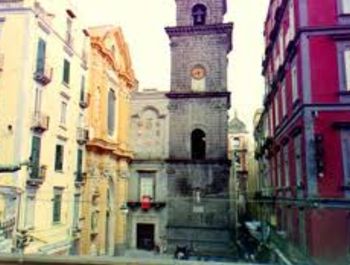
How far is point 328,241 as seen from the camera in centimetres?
1032

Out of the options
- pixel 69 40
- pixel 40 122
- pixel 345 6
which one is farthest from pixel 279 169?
pixel 69 40

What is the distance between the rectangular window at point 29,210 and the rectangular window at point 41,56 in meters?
4.98

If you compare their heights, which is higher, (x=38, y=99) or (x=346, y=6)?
(x=346, y=6)

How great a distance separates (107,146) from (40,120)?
7.81 metres

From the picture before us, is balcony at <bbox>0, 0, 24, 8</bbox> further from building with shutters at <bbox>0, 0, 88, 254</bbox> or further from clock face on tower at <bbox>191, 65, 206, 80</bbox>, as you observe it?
clock face on tower at <bbox>191, 65, 206, 80</bbox>

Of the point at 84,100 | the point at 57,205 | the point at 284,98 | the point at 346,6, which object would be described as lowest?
the point at 57,205

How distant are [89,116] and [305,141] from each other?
45.6 ft

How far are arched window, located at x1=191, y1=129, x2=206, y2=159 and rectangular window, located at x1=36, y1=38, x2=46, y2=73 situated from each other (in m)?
10.5

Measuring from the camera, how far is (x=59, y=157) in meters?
19.0

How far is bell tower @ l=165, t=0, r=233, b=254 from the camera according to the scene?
23.0 meters

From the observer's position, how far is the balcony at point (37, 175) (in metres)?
15.8

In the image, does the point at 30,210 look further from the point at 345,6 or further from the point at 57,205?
the point at 345,6

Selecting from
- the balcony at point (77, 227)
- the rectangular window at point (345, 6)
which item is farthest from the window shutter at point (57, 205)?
the rectangular window at point (345, 6)

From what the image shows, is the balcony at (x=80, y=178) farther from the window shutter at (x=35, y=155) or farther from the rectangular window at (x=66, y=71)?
the rectangular window at (x=66, y=71)
